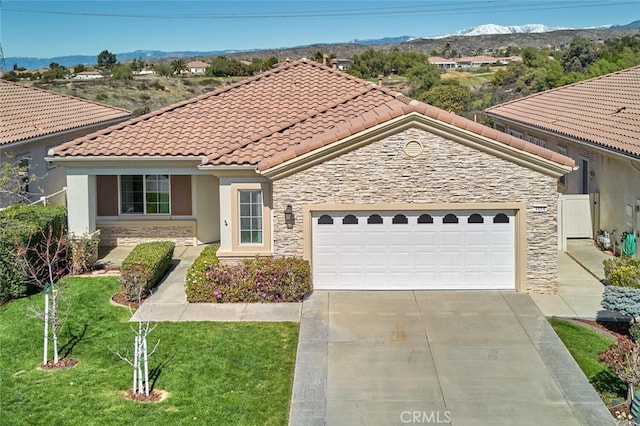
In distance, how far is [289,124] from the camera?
2000 centimetres

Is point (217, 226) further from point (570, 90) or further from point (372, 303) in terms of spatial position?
point (570, 90)

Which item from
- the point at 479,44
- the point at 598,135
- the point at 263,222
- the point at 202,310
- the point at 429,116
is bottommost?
the point at 202,310

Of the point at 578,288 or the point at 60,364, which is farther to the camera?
the point at 578,288

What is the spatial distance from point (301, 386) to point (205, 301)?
5.14m

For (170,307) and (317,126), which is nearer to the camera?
(170,307)

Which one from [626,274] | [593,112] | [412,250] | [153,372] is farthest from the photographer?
[593,112]

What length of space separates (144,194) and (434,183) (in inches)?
373

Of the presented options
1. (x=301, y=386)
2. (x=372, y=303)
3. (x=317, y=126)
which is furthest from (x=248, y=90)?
(x=301, y=386)

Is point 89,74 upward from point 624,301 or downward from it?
upward

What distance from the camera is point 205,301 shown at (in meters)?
16.6

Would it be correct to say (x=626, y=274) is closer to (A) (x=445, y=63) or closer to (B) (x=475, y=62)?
(A) (x=445, y=63)

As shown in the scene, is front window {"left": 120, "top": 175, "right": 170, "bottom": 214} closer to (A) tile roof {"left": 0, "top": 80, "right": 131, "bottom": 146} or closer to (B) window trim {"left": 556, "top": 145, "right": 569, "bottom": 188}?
(A) tile roof {"left": 0, "top": 80, "right": 131, "bottom": 146}

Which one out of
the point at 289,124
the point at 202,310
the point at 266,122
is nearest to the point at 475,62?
the point at 266,122

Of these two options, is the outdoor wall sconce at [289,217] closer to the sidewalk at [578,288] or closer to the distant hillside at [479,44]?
the sidewalk at [578,288]
